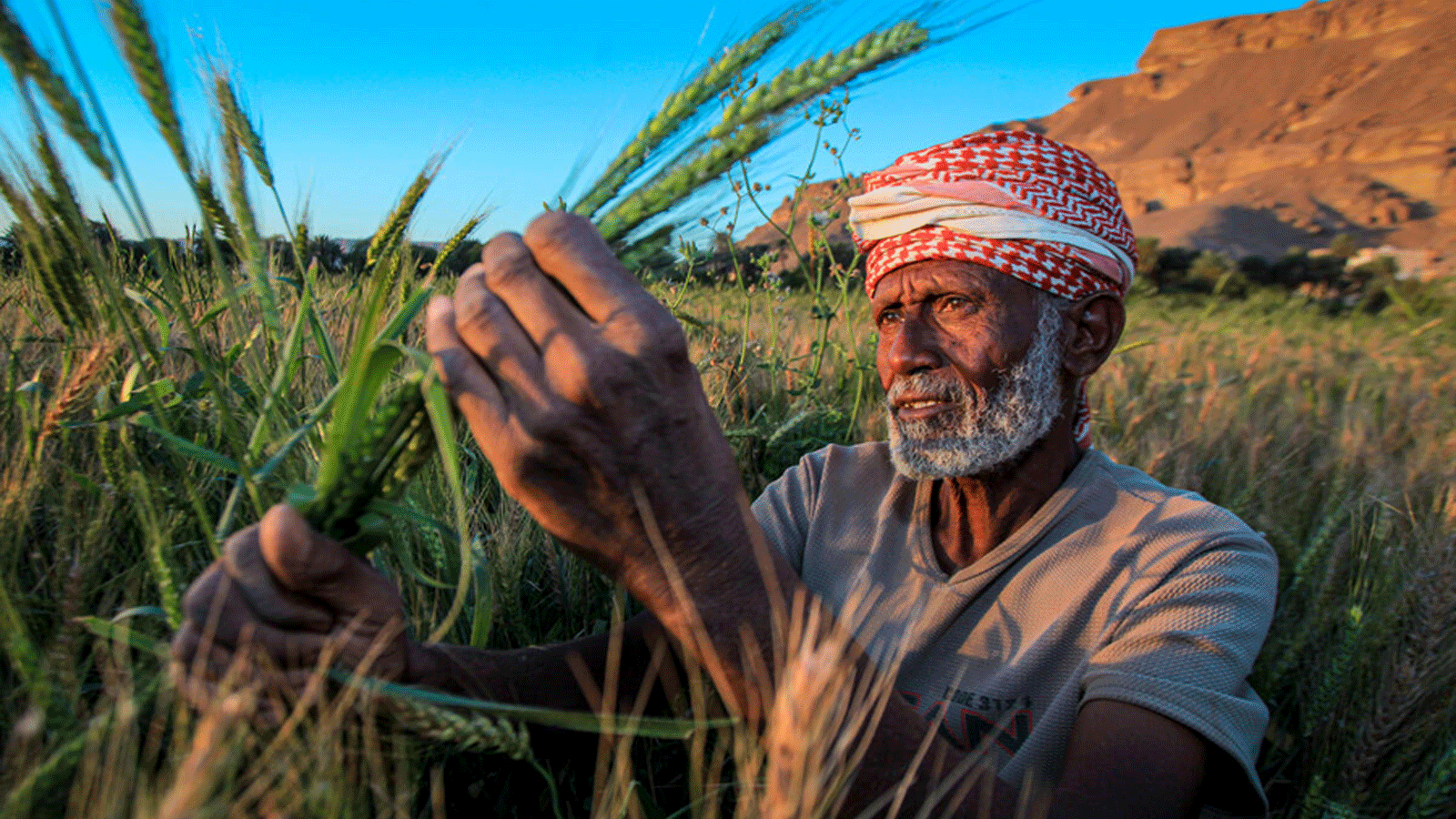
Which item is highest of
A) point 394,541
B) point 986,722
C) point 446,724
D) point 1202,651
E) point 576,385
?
point 576,385

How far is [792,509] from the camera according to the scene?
6.79 ft

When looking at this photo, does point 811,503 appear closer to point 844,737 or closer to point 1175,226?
point 844,737

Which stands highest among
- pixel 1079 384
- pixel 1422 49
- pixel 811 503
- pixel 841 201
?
pixel 1422 49

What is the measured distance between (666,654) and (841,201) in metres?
1.73

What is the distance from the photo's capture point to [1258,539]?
1631mm

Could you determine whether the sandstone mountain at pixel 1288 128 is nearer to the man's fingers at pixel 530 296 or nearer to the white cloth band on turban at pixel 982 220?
the white cloth band on turban at pixel 982 220

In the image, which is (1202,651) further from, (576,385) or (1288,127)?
(1288,127)

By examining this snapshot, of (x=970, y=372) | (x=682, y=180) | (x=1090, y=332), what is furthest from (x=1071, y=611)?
(x=682, y=180)

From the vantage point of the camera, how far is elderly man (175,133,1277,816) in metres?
0.89

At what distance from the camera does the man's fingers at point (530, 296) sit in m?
0.89

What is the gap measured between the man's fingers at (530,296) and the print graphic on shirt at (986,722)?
102 cm

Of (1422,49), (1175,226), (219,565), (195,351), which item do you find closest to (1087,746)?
(219,565)

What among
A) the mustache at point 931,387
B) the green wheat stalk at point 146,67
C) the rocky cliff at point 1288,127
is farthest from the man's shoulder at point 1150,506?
the rocky cliff at point 1288,127

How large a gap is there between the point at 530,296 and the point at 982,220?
1387 millimetres
